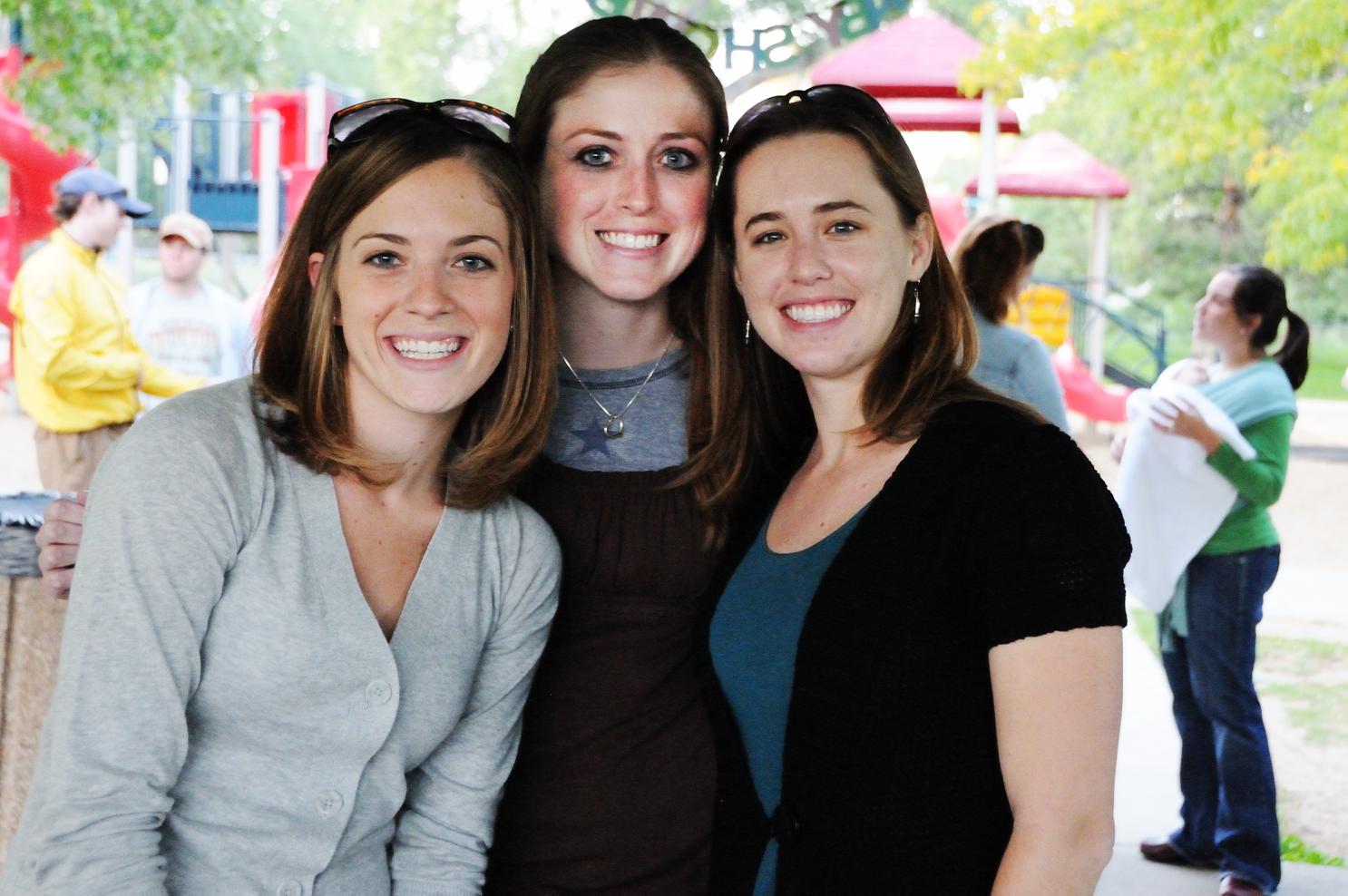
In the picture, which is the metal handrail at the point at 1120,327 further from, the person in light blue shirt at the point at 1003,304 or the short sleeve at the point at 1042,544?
the short sleeve at the point at 1042,544

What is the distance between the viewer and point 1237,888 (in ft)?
14.7

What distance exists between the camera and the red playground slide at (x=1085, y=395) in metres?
14.9

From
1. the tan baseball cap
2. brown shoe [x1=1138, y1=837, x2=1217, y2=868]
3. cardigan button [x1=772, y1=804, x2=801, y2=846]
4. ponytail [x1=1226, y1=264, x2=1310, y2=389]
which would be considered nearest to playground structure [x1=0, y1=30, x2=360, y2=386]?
the tan baseball cap

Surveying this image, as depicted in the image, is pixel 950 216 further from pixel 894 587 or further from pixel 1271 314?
pixel 894 587

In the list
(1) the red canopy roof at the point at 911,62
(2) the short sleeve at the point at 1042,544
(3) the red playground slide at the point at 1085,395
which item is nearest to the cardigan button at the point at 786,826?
(2) the short sleeve at the point at 1042,544

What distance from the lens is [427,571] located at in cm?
198

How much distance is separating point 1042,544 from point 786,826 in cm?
55

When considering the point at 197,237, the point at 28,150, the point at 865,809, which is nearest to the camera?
the point at 865,809

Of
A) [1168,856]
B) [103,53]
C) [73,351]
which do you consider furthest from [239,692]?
[103,53]

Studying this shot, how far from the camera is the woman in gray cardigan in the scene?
168 centimetres

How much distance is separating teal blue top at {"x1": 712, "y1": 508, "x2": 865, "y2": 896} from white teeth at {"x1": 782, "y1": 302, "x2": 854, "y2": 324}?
0.34 metres

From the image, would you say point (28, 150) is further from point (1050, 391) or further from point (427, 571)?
point (427, 571)

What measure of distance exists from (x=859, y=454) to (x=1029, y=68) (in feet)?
27.0

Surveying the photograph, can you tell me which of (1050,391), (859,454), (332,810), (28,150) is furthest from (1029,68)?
(332,810)
